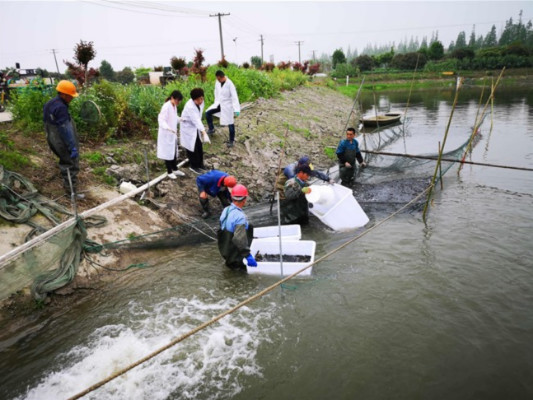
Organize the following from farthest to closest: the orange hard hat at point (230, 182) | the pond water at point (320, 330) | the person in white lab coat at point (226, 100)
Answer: the person in white lab coat at point (226, 100), the orange hard hat at point (230, 182), the pond water at point (320, 330)

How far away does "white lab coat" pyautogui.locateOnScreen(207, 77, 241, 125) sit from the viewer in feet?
27.4

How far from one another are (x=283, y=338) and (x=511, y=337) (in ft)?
8.16

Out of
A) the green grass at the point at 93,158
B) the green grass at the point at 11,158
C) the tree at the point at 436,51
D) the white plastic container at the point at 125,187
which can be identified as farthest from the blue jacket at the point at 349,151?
the tree at the point at 436,51

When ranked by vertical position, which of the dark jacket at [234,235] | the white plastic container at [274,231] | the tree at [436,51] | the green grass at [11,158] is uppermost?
the tree at [436,51]

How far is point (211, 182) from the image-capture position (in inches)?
230

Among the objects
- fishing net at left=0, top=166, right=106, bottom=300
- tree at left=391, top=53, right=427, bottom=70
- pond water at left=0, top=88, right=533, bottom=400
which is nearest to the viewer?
pond water at left=0, top=88, right=533, bottom=400

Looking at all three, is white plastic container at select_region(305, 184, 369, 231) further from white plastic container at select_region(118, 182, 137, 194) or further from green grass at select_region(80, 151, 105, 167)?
green grass at select_region(80, 151, 105, 167)

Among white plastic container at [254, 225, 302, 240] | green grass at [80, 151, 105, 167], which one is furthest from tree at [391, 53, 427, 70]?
green grass at [80, 151, 105, 167]

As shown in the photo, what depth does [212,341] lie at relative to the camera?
3.63 meters

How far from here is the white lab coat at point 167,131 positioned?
641 cm

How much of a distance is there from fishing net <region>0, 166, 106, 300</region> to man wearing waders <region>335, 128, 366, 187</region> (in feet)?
18.0

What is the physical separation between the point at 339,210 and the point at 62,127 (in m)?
4.93

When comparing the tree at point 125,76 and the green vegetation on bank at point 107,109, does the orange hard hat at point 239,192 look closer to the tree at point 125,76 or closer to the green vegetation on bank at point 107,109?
the green vegetation on bank at point 107,109

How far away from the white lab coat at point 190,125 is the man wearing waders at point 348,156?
3401 mm
